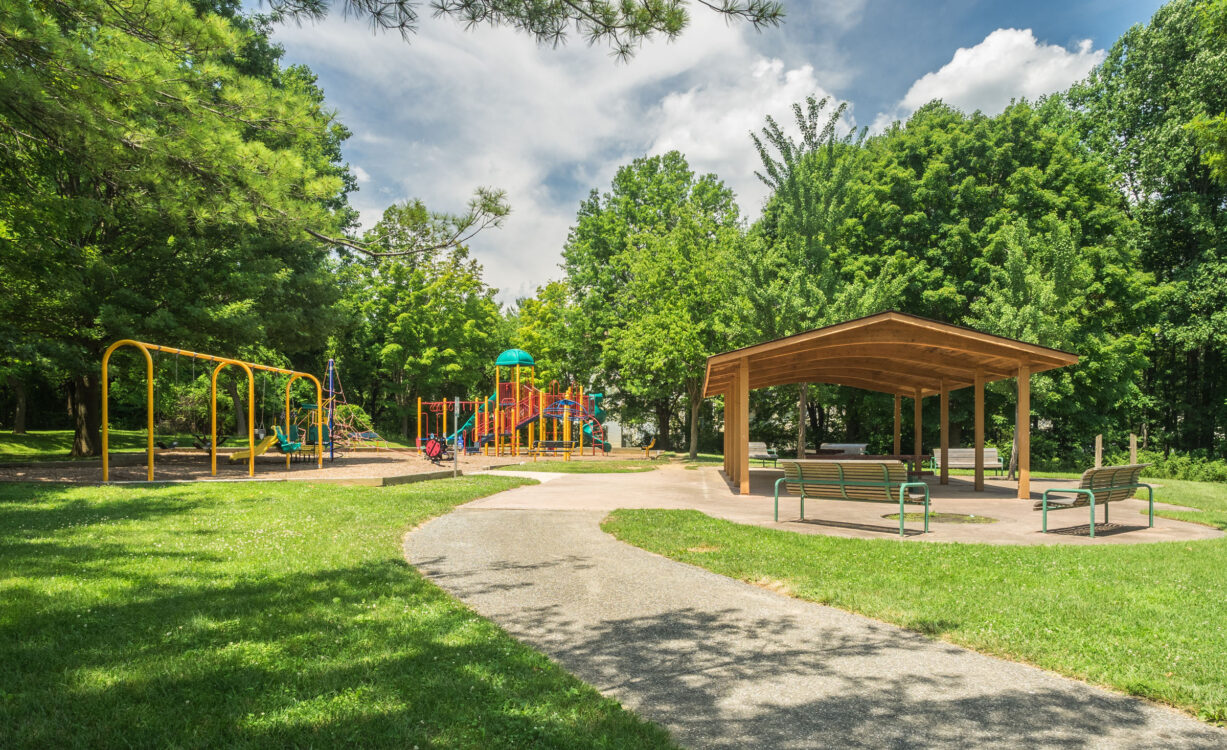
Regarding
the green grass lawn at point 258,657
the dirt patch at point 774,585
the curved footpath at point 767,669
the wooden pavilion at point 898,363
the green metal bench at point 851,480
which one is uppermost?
the wooden pavilion at point 898,363

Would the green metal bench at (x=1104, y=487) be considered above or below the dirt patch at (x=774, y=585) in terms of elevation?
above

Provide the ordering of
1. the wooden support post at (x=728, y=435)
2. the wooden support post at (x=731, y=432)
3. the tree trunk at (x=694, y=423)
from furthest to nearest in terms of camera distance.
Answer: the tree trunk at (x=694, y=423)
the wooden support post at (x=728, y=435)
the wooden support post at (x=731, y=432)

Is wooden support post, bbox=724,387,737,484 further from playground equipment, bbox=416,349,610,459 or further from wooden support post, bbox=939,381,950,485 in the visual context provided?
playground equipment, bbox=416,349,610,459

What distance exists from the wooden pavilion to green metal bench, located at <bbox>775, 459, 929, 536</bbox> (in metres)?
2.84

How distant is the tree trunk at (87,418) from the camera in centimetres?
2020

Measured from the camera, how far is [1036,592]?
5.66 m

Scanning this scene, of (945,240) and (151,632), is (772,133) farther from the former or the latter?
(151,632)

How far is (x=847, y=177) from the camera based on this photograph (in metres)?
25.8

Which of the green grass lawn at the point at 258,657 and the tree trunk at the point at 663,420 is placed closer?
the green grass lawn at the point at 258,657

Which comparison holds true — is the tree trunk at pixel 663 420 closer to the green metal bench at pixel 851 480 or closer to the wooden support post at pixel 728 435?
the wooden support post at pixel 728 435

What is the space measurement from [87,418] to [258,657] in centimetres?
2138

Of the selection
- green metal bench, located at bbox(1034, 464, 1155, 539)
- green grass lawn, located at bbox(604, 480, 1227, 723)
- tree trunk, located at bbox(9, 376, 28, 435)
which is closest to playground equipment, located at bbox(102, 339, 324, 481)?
green grass lawn, located at bbox(604, 480, 1227, 723)

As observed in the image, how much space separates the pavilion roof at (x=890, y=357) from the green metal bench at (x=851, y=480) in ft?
10.1

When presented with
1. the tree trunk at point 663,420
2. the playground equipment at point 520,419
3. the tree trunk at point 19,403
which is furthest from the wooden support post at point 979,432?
the tree trunk at point 19,403
